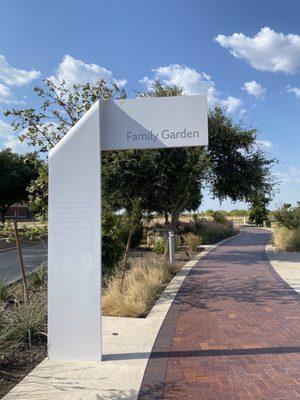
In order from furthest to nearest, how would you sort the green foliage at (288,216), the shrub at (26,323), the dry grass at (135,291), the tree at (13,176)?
the tree at (13,176), the green foliage at (288,216), the dry grass at (135,291), the shrub at (26,323)

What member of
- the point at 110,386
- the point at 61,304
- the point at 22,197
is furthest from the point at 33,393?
the point at 22,197

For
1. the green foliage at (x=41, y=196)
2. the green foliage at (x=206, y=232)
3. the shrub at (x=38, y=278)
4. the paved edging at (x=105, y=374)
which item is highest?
the green foliage at (x=41, y=196)

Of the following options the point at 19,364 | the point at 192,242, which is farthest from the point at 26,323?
the point at 192,242

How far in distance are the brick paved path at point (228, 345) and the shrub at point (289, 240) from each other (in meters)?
8.78

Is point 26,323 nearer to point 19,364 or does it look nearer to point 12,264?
point 19,364

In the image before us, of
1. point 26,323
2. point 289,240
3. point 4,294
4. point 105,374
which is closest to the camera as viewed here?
point 105,374

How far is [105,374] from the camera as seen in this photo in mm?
4883

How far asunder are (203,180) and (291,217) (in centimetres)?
655

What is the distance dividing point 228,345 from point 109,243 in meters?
5.33

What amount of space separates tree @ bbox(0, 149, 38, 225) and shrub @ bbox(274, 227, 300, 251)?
1635cm

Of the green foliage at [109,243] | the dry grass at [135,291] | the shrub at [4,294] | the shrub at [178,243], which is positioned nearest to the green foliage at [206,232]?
the shrub at [178,243]

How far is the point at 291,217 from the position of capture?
2112cm

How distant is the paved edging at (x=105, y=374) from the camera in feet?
14.3

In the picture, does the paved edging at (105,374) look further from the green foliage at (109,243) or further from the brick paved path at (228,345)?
the green foliage at (109,243)
